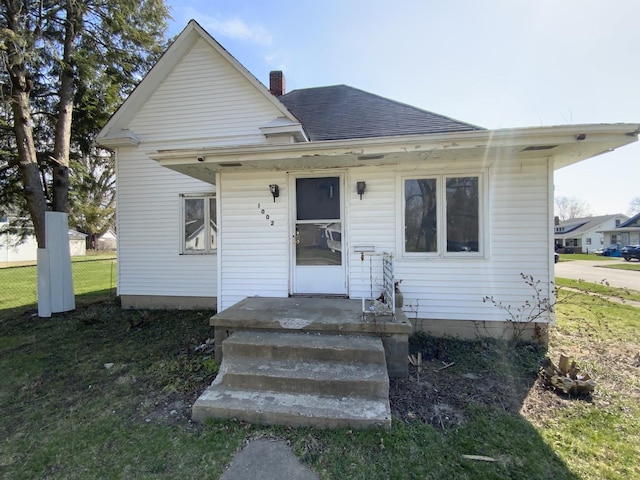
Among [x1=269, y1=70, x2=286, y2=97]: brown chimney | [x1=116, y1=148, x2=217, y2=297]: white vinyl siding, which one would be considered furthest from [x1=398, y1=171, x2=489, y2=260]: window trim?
[x1=269, y1=70, x2=286, y2=97]: brown chimney

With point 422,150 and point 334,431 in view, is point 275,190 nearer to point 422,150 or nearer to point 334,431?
point 422,150

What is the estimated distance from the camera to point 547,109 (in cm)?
538

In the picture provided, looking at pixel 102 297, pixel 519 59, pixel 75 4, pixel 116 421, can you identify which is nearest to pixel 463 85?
pixel 519 59

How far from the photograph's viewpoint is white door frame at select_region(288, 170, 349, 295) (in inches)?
195

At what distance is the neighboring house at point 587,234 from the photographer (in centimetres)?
4261

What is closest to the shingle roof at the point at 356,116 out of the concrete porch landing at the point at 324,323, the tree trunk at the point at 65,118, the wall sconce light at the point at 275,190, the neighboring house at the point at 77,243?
the wall sconce light at the point at 275,190

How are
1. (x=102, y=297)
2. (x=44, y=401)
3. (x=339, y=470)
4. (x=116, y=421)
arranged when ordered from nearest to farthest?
(x=339, y=470) < (x=116, y=421) < (x=44, y=401) < (x=102, y=297)

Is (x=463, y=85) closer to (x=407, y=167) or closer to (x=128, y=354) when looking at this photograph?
(x=407, y=167)

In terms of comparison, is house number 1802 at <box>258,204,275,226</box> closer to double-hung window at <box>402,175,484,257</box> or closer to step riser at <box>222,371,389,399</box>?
double-hung window at <box>402,175,484,257</box>

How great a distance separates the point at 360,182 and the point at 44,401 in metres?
4.79

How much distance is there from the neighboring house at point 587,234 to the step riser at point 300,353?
4985cm

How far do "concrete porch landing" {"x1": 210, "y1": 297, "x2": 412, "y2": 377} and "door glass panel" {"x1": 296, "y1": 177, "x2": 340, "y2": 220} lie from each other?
60.4 inches

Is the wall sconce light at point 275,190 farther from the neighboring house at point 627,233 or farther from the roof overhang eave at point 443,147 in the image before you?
the neighboring house at point 627,233

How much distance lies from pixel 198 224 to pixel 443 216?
18.2ft
